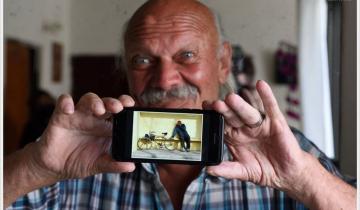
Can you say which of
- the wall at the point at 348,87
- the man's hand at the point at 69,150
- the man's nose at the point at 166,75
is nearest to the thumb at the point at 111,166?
the man's hand at the point at 69,150

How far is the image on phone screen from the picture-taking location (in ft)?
1.55

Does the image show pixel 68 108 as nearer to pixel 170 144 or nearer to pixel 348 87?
pixel 170 144

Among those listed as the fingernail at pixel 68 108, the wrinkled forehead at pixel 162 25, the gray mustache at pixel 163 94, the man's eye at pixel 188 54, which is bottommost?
the fingernail at pixel 68 108

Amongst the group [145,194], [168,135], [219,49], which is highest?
[219,49]

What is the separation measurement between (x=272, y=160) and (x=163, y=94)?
160 mm

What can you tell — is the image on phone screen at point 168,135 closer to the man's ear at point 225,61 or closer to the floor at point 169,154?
the floor at point 169,154

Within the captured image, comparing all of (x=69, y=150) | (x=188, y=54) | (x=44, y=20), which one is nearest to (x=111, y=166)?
(x=69, y=150)

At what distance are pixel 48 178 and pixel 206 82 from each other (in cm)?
Answer: 25

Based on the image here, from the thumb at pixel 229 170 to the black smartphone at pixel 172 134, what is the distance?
0.04 meters

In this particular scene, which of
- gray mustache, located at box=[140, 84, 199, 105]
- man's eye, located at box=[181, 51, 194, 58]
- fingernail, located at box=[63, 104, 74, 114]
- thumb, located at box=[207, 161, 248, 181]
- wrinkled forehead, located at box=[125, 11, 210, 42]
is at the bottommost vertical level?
thumb, located at box=[207, 161, 248, 181]

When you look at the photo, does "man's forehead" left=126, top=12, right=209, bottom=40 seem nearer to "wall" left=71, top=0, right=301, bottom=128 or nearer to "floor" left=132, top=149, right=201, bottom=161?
"wall" left=71, top=0, right=301, bottom=128

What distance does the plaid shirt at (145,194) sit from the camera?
64cm

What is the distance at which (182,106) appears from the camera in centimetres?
54

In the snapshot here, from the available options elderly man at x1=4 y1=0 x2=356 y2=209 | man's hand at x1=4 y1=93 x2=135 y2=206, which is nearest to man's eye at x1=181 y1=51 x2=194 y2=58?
elderly man at x1=4 y1=0 x2=356 y2=209
